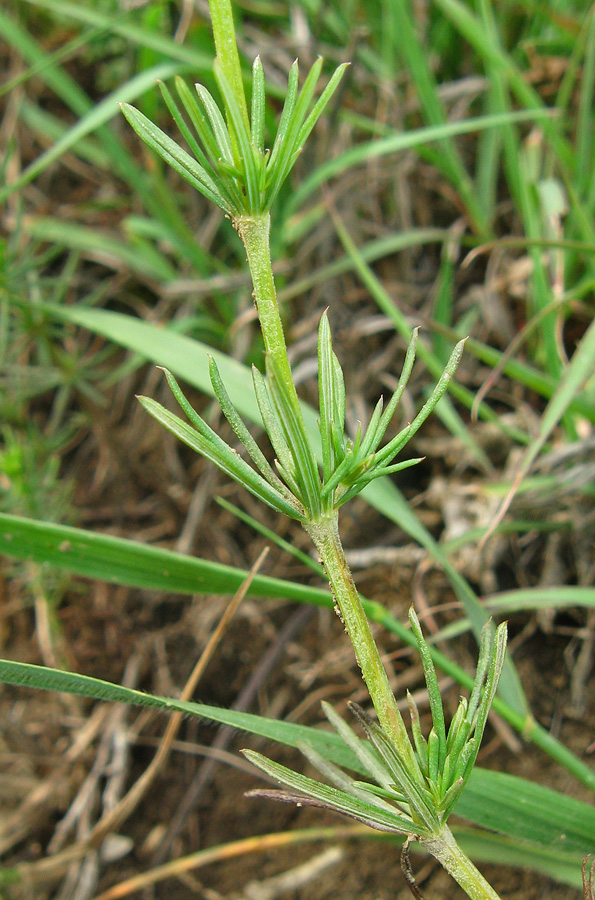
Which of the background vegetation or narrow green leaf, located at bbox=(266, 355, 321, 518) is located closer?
narrow green leaf, located at bbox=(266, 355, 321, 518)

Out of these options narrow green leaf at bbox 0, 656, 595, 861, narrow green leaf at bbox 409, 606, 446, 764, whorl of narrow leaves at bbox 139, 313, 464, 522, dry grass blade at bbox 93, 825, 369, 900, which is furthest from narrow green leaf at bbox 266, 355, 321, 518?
dry grass blade at bbox 93, 825, 369, 900

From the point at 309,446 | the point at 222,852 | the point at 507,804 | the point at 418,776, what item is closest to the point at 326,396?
the point at 309,446

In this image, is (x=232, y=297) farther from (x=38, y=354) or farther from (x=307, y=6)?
(x=307, y=6)

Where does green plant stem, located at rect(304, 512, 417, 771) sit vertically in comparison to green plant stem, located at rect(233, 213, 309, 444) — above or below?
below

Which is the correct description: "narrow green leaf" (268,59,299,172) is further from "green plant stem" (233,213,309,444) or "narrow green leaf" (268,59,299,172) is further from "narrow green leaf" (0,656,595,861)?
"narrow green leaf" (0,656,595,861)

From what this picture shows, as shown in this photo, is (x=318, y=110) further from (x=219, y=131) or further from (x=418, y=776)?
(x=418, y=776)

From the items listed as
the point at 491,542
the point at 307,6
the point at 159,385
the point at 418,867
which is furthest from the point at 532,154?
the point at 418,867
